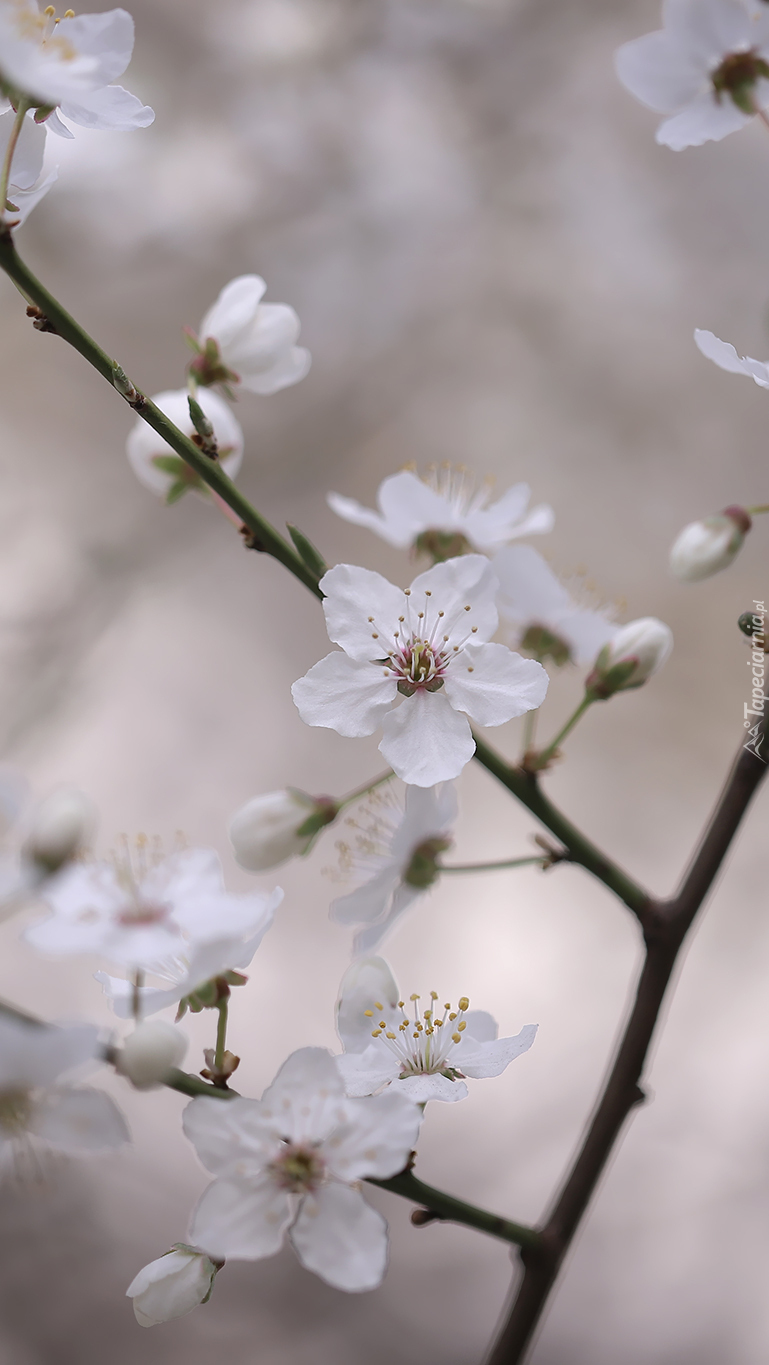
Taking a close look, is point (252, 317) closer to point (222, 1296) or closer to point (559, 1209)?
point (559, 1209)

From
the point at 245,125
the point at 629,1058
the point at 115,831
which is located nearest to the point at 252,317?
the point at 629,1058

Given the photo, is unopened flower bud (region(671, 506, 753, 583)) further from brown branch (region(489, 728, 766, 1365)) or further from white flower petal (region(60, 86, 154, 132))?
white flower petal (region(60, 86, 154, 132))

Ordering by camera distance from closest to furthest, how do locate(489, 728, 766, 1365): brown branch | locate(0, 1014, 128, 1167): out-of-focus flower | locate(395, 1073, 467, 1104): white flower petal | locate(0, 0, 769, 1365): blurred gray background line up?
locate(0, 1014, 128, 1167): out-of-focus flower → locate(395, 1073, 467, 1104): white flower petal → locate(489, 728, 766, 1365): brown branch → locate(0, 0, 769, 1365): blurred gray background

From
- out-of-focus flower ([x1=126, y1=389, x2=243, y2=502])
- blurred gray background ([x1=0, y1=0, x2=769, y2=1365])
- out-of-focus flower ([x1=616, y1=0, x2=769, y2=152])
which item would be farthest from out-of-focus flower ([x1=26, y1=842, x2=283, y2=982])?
blurred gray background ([x1=0, y1=0, x2=769, y2=1365])

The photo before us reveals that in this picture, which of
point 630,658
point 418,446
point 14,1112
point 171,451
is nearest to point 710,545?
point 630,658

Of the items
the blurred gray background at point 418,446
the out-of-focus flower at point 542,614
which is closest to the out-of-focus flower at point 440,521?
the out-of-focus flower at point 542,614
